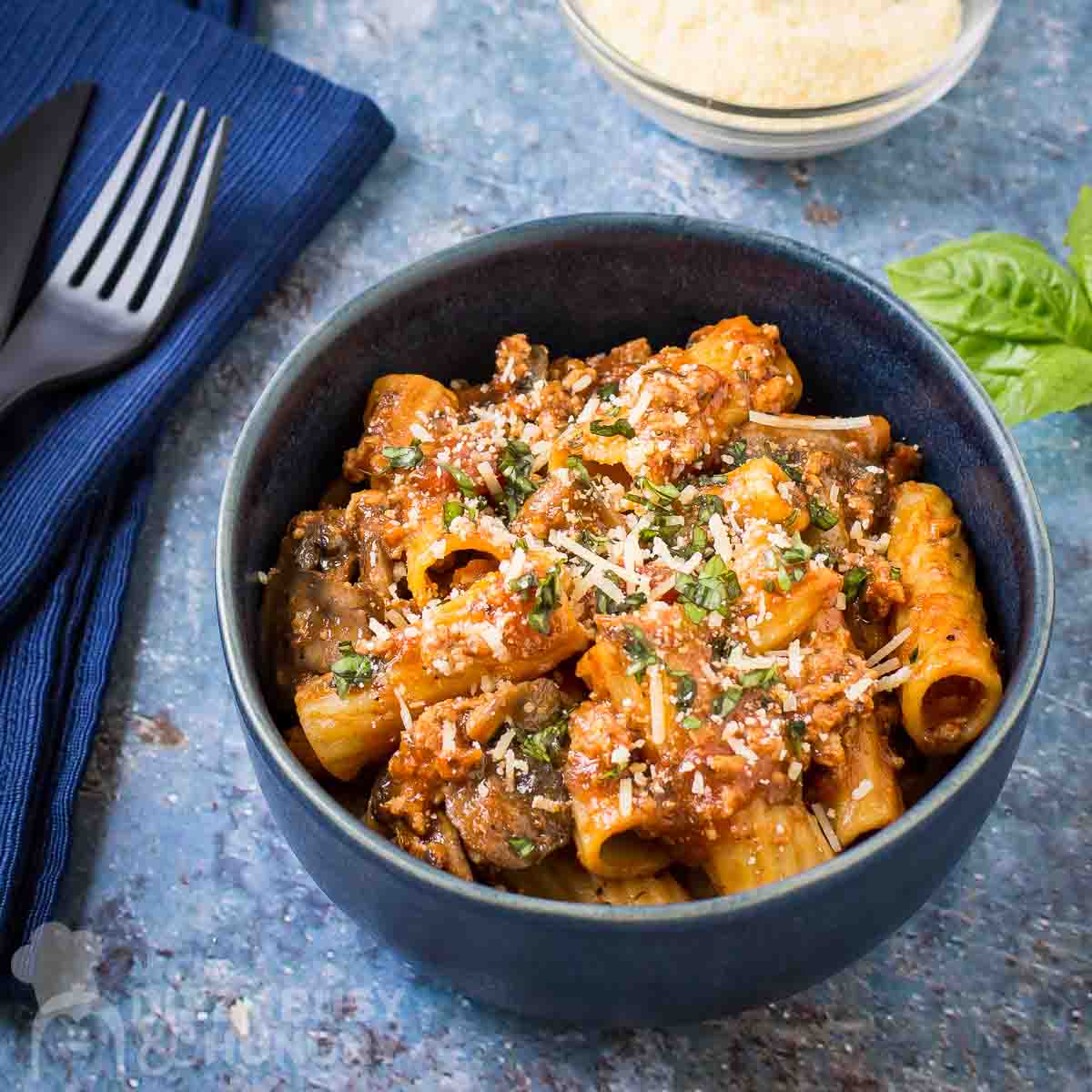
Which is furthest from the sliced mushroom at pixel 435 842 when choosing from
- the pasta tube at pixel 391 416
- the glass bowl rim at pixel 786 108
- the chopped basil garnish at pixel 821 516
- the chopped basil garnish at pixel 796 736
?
the glass bowl rim at pixel 786 108

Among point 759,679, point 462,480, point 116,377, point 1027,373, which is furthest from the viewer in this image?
point 116,377

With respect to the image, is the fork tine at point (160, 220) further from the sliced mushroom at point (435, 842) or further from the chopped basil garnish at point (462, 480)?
the sliced mushroom at point (435, 842)

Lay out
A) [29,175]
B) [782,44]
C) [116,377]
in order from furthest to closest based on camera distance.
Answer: [782,44]
[29,175]
[116,377]

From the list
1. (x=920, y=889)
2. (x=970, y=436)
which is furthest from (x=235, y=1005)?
(x=970, y=436)

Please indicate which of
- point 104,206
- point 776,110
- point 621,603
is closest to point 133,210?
point 104,206

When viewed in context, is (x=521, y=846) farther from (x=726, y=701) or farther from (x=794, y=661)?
(x=794, y=661)
